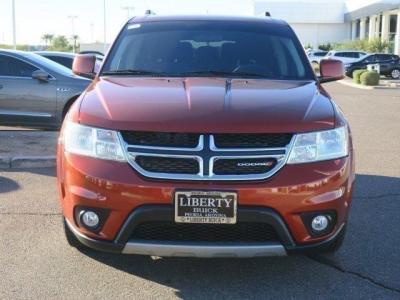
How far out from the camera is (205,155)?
140 inches

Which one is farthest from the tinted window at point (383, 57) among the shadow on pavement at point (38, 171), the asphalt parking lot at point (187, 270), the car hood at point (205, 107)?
the car hood at point (205, 107)

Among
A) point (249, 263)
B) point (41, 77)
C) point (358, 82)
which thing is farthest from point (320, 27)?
point (249, 263)

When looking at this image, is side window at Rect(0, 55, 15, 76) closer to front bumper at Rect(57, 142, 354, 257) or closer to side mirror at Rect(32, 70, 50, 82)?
side mirror at Rect(32, 70, 50, 82)

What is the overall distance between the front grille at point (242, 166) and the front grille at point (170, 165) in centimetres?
14

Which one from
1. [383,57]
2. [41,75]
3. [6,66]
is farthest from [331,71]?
[383,57]

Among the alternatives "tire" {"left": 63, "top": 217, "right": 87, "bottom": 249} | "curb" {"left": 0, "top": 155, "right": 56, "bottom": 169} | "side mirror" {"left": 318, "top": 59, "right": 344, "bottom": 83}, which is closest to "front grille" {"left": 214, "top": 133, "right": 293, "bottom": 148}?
"tire" {"left": 63, "top": 217, "right": 87, "bottom": 249}

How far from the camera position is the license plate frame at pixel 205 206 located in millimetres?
3502

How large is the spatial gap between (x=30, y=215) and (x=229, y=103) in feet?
8.41

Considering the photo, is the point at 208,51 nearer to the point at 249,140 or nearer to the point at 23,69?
the point at 249,140

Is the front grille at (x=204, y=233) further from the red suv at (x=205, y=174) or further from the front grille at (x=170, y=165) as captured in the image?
the front grille at (x=170, y=165)

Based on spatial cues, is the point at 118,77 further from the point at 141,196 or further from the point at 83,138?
the point at 141,196

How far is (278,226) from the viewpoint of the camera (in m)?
3.60

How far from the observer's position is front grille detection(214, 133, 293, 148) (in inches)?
142

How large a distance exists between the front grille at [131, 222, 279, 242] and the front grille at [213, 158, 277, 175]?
12.9 inches
